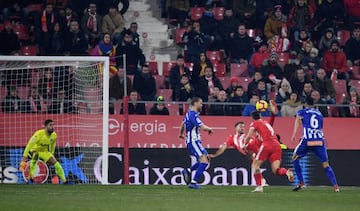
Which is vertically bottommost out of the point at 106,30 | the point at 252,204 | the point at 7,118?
the point at 252,204

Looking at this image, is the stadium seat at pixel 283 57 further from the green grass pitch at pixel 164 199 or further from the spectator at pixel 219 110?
the green grass pitch at pixel 164 199

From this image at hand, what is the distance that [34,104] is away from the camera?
84.1ft

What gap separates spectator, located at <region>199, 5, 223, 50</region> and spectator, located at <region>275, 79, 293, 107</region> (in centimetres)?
308

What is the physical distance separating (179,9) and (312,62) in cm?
438

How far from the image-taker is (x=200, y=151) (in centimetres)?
2322

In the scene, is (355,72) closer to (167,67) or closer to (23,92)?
(167,67)

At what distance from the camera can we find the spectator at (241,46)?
98.4 ft

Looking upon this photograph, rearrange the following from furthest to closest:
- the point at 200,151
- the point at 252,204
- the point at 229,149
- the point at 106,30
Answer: the point at 106,30 < the point at 229,149 < the point at 200,151 < the point at 252,204

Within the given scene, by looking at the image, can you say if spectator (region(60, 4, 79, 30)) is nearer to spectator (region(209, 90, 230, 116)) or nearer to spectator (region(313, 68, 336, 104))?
spectator (region(209, 90, 230, 116))

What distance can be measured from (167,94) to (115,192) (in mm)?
8322

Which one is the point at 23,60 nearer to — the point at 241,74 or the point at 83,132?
the point at 83,132

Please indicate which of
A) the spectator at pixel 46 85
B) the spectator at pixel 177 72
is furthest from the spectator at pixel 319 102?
the spectator at pixel 46 85

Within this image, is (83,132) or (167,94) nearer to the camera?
(83,132)

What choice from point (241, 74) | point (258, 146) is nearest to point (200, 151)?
point (258, 146)
